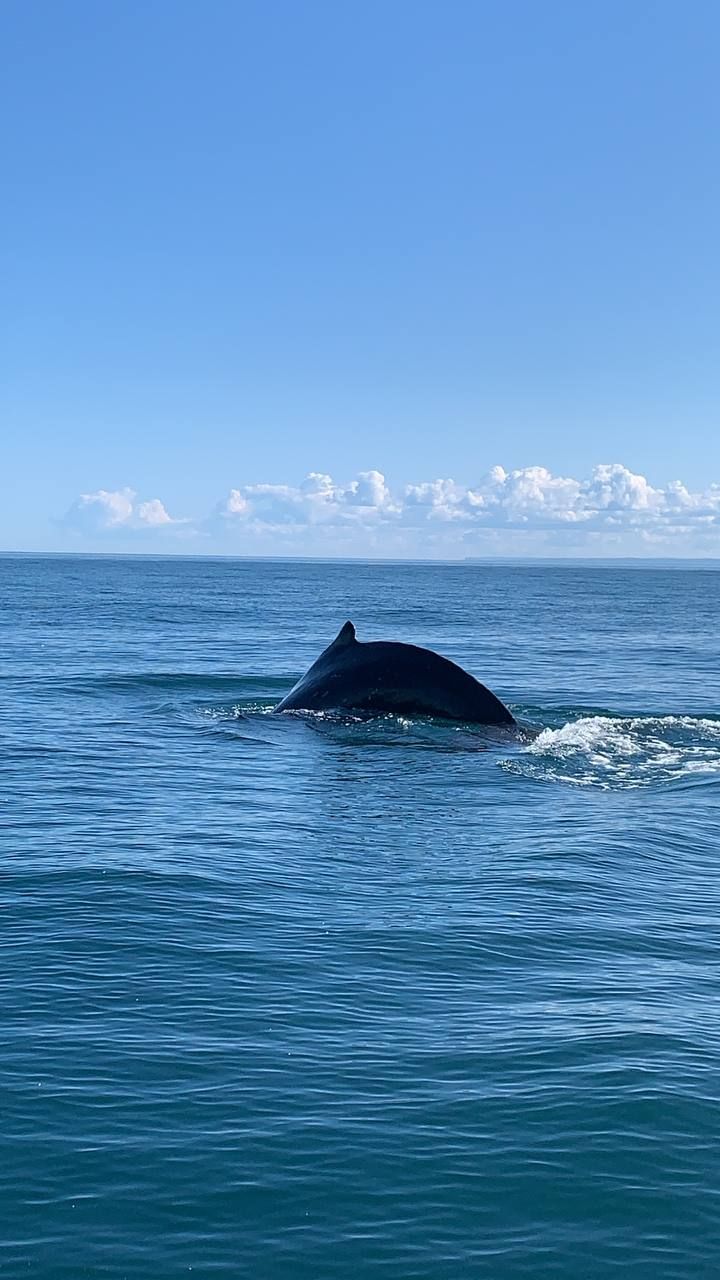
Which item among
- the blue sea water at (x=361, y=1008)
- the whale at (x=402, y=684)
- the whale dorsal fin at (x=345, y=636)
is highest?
the whale dorsal fin at (x=345, y=636)

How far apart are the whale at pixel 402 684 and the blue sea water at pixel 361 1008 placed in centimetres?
50

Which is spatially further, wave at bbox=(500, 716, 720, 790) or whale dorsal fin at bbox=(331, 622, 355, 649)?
whale dorsal fin at bbox=(331, 622, 355, 649)

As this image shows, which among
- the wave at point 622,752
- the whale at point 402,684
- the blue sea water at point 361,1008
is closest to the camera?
the blue sea water at point 361,1008

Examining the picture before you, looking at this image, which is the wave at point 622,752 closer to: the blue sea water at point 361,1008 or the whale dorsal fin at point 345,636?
the blue sea water at point 361,1008

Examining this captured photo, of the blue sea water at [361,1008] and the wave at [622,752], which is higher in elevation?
the wave at [622,752]

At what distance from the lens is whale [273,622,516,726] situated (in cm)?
2066

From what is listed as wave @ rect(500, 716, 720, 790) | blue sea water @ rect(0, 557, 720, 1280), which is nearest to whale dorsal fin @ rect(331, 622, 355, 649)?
blue sea water @ rect(0, 557, 720, 1280)

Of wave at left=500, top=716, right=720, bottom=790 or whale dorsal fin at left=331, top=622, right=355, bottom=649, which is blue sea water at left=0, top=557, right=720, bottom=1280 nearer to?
wave at left=500, top=716, right=720, bottom=790

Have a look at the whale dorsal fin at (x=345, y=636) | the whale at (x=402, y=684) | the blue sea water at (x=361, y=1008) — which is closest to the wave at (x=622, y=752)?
the blue sea water at (x=361, y=1008)

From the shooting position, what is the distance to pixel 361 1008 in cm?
893

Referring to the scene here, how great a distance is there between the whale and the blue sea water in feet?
1.63

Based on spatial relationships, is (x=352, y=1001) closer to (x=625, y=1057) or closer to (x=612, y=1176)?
(x=625, y=1057)

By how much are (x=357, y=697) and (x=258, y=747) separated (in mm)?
2036

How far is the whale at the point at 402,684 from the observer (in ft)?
67.8
